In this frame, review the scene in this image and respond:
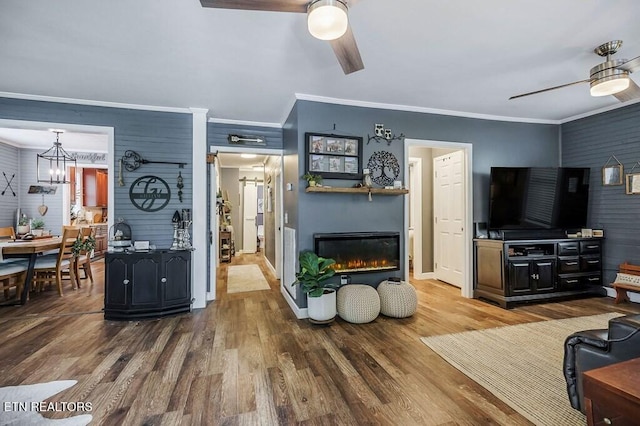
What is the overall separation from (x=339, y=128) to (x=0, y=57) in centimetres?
343

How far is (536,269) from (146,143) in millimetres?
5610

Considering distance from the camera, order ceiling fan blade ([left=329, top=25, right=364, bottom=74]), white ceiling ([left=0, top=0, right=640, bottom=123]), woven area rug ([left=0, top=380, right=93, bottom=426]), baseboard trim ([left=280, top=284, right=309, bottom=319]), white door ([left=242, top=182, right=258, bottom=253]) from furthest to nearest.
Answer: white door ([left=242, top=182, right=258, bottom=253]) < baseboard trim ([left=280, top=284, right=309, bottom=319]) < white ceiling ([left=0, top=0, right=640, bottom=123]) < ceiling fan blade ([left=329, top=25, right=364, bottom=74]) < woven area rug ([left=0, top=380, right=93, bottom=426])

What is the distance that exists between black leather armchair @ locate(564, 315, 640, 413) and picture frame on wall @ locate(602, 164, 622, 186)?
12.0 ft

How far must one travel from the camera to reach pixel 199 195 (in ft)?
13.2

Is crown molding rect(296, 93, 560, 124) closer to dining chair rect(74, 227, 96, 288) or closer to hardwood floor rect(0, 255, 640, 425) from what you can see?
hardwood floor rect(0, 255, 640, 425)

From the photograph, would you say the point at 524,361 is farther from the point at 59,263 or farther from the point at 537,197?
the point at 59,263

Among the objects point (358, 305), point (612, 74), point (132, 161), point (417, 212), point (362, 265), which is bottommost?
point (358, 305)


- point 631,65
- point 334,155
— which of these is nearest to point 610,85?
point 631,65

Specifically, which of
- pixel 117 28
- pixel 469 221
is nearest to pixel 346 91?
pixel 117 28

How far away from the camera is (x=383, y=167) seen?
3904mm

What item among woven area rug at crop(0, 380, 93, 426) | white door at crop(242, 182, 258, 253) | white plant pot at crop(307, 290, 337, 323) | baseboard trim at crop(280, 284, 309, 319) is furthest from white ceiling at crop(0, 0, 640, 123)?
white door at crop(242, 182, 258, 253)

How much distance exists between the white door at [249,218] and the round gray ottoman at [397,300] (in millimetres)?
6442

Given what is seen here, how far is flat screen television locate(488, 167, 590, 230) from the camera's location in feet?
13.5

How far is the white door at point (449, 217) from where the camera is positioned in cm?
466
